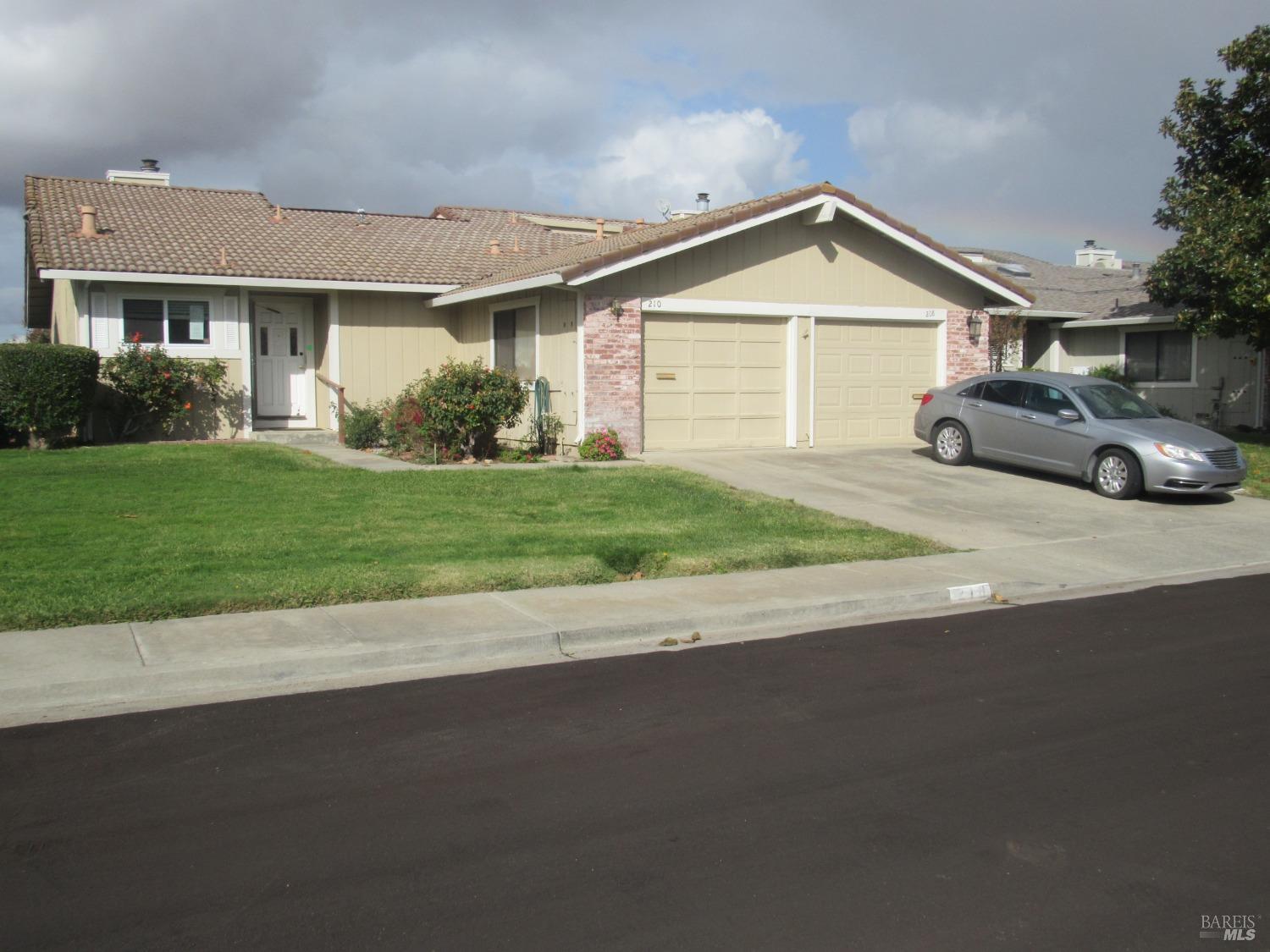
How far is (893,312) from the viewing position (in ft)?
65.9

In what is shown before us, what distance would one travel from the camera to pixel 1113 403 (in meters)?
15.9

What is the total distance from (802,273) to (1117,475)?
6447 mm

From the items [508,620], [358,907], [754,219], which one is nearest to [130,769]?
[358,907]

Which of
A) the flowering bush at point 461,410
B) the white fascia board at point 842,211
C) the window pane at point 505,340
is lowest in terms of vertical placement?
the flowering bush at point 461,410

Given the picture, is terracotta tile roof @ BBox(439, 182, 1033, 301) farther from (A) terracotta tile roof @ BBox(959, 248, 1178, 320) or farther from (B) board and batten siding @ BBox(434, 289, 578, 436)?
(A) terracotta tile roof @ BBox(959, 248, 1178, 320)

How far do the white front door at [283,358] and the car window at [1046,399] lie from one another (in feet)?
42.5

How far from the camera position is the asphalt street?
4.00m

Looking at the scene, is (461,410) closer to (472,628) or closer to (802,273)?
(802,273)

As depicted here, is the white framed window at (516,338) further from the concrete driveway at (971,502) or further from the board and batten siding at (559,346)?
the concrete driveway at (971,502)

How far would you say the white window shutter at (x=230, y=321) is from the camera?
19766mm

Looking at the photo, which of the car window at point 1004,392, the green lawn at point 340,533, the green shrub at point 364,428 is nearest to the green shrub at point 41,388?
the green lawn at point 340,533

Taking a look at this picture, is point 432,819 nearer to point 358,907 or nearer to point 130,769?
point 358,907

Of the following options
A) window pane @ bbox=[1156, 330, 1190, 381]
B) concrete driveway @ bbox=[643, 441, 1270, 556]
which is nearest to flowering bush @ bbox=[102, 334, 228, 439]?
concrete driveway @ bbox=[643, 441, 1270, 556]

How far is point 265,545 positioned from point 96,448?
8.19 m
